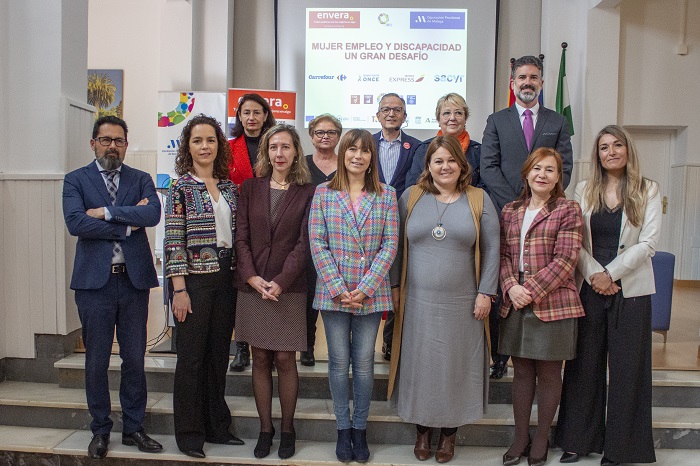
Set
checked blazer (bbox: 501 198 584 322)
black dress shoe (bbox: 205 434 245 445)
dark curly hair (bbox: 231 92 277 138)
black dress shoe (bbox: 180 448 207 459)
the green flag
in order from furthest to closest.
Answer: the green flag → dark curly hair (bbox: 231 92 277 138) → black dress shoe (bbox: 205 434 245 445) → black dress shoe (bbox: 180 448 207 459) → checked blazer (bbox: 501 198 584 322)

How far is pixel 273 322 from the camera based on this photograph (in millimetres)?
2639

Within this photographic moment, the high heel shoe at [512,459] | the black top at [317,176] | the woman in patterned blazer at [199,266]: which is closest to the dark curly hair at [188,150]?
the woman in patterned blazer at [199,266]

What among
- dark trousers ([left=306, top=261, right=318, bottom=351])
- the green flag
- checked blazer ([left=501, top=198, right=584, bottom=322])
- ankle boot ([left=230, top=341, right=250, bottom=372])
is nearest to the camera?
checked blazer ([left=501, top=198, right=584, bottom=322])

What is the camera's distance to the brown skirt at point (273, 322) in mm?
2631

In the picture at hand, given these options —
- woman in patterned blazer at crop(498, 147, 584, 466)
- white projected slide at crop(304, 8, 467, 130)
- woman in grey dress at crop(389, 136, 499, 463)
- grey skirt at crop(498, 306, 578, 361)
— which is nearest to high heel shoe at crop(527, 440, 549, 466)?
woman in patterned blazer at crop(498, 147, 584, 466)

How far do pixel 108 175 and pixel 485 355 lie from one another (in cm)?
196

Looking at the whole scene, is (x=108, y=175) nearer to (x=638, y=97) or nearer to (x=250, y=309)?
(x=250, y=309)

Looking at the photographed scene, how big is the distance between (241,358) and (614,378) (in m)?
1.94

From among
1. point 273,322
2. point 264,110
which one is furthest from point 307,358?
point 264,110

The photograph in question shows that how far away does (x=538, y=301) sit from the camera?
99.7 inches

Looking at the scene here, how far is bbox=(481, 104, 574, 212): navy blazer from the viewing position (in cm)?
297

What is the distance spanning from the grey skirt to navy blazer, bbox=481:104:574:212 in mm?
647

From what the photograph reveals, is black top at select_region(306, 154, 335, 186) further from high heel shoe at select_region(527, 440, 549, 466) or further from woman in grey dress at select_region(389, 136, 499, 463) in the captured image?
high heel shoe at select_region(527, 440, 549, 466)

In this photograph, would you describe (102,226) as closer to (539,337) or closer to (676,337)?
(539,337)
